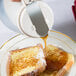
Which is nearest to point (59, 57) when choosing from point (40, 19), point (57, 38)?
point (57, 38)

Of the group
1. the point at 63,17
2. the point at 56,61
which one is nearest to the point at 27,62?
the point at 56,61

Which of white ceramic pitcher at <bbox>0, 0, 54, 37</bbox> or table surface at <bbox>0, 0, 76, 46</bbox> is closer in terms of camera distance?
white ceramic pitcher at <bbox>0, 0, 54, 37</bbox>

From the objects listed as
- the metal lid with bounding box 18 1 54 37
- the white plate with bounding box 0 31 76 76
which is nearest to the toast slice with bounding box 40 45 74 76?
the white plate with bounding box 0 31 76 76

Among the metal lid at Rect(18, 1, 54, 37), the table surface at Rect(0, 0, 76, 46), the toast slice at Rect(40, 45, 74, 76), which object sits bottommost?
the toast slice at Rect(40, 45, 74, 76)

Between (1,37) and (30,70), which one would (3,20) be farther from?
(30,70)

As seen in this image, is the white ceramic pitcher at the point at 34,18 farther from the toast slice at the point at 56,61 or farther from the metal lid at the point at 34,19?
the toast slice at the point at 56,61

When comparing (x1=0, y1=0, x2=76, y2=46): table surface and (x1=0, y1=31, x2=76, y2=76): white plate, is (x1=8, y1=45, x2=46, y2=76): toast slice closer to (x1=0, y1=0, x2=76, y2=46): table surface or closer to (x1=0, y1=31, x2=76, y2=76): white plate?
(x1=0, y1=31, x2=76, y2=76): white plate

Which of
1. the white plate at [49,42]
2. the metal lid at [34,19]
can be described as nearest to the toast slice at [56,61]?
the white plate at [49,42]
